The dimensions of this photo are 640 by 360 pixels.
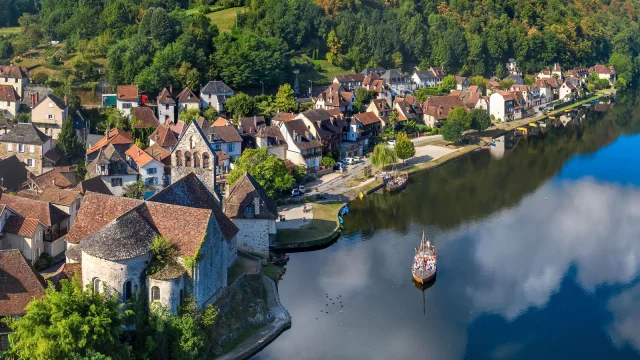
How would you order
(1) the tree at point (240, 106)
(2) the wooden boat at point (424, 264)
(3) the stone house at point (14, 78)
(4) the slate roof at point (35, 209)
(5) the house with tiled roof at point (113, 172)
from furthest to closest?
(1) the tree at point (240, 106), (3) the stone house at point (14, 78), (5) the house with tiled roof at point (113, 172), (2) the wooden boat at point (424, 264), (4) the slate roof at point (35, 209)

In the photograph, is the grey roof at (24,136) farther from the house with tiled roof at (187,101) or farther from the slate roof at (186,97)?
the slate roof at (186,97)

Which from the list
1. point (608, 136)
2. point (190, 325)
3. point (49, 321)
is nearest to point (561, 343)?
point (190, 325)

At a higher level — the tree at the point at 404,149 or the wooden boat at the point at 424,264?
the tree at the point at 404,149

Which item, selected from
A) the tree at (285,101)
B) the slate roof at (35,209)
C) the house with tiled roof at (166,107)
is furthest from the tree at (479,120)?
the slate roof at (35,209)

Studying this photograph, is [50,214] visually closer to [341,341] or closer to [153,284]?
[153,284]

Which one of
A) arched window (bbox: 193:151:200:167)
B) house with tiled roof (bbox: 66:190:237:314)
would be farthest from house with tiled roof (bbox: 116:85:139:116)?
house with tiled roof (bbox: 66:190:237:314)

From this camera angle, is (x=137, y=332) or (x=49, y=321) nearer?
(x=49, y=321)

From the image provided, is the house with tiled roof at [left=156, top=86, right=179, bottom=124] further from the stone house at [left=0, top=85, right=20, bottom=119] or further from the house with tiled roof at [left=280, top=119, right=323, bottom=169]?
the stone house at [left=0, top=85, right=20, bottom=119]
